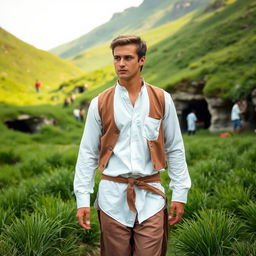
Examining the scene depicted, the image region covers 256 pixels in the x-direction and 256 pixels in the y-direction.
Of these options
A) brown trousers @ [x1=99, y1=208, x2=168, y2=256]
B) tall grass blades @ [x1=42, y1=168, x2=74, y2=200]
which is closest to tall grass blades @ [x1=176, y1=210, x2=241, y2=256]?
brown trousers @ [x1=99, y1=208, x2=168, y2=256]

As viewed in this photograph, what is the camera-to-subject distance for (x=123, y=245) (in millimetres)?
2738

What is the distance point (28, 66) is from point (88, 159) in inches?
2947

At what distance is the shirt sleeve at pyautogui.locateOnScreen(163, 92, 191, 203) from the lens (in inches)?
114

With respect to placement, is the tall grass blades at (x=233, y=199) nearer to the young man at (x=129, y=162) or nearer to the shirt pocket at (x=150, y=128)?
the young man at (x=129, y=162)

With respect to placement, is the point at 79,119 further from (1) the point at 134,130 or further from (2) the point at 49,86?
(2) the point at 49,86

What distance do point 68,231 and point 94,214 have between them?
70 cm

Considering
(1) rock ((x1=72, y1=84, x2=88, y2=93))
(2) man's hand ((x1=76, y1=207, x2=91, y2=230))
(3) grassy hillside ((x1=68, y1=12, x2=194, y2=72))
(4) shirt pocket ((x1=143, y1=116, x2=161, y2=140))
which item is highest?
(3) grassy hillside ((x1=68, y1=12, x2=194, y2=72))

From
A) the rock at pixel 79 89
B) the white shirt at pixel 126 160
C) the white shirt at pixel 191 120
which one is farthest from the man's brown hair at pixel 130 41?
→ the rock at pixel 79 89

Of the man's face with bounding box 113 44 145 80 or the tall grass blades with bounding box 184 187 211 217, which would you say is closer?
the man's face with bounding box 113 44 145 80

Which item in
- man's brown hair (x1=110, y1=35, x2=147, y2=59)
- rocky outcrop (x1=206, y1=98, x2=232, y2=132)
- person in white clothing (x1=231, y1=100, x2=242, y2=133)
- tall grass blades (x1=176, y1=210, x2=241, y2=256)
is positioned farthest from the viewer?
rocky outcrop (x1=206, y1=98, x2=232, y2=132)

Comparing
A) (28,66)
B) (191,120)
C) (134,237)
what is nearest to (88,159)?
(134,237)

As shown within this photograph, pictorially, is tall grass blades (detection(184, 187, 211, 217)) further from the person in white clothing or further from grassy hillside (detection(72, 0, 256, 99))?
grassy hillside (detection(72, 0, 256, 99))

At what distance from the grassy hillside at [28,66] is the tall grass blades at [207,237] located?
4532 cm

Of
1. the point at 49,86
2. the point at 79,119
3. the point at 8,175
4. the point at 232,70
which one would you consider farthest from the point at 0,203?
the point at 49,86
